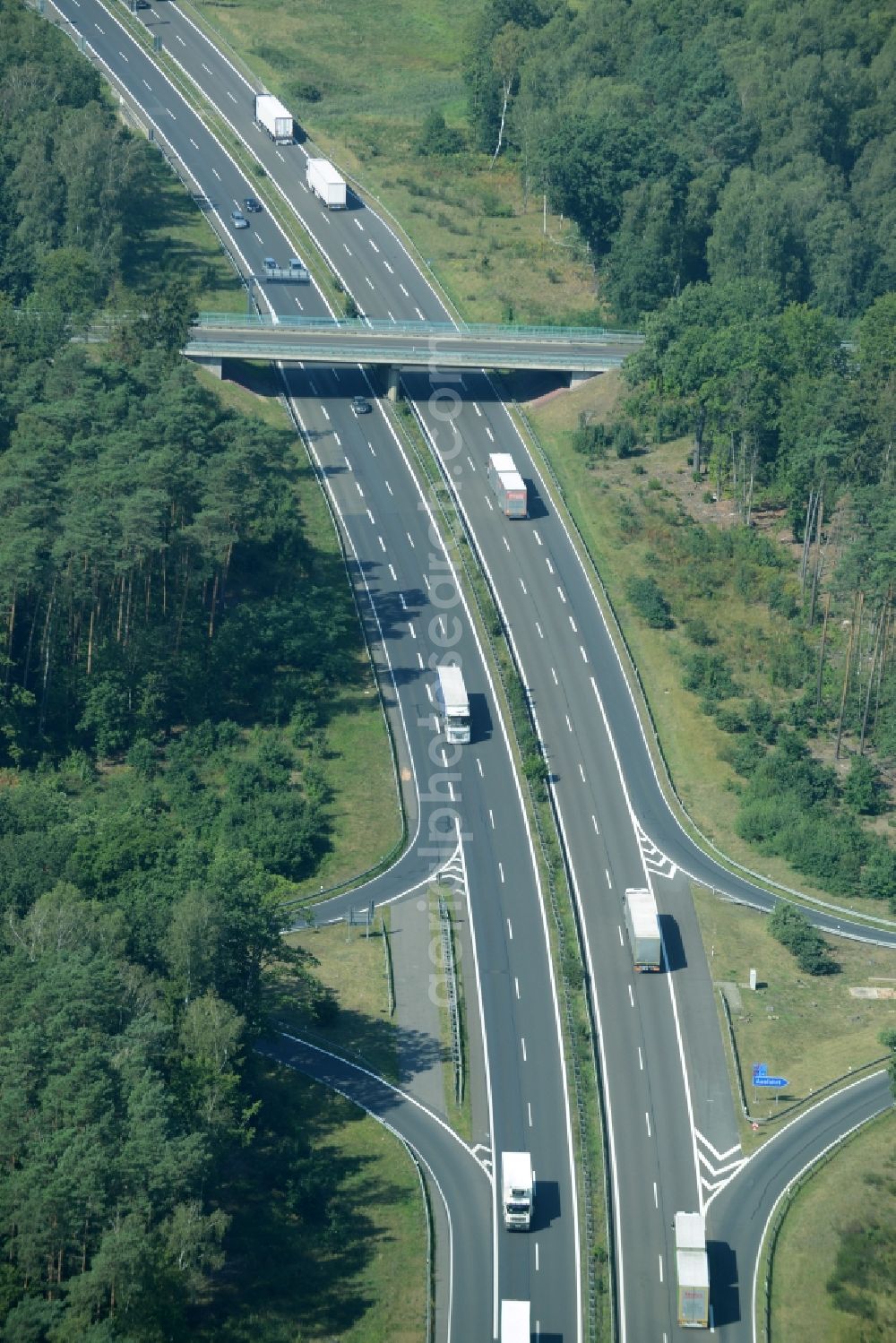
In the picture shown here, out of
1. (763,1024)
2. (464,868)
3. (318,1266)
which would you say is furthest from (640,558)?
(318,1266)

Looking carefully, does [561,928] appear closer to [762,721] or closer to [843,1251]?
[762,721]

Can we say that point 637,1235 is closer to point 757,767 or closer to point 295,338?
point 757,767

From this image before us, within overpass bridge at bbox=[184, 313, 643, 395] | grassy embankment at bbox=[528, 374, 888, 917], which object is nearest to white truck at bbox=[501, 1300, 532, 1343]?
grassy embankment at bbox=[528, 374, 888, 917]

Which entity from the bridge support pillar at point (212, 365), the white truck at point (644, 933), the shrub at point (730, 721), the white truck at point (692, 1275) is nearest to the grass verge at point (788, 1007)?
the white truck at point (644, 933)

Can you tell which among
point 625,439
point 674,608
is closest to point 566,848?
point 674,608

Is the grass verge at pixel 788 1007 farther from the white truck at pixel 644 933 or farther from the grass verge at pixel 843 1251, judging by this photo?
the grass verge at pixel 843 1251
